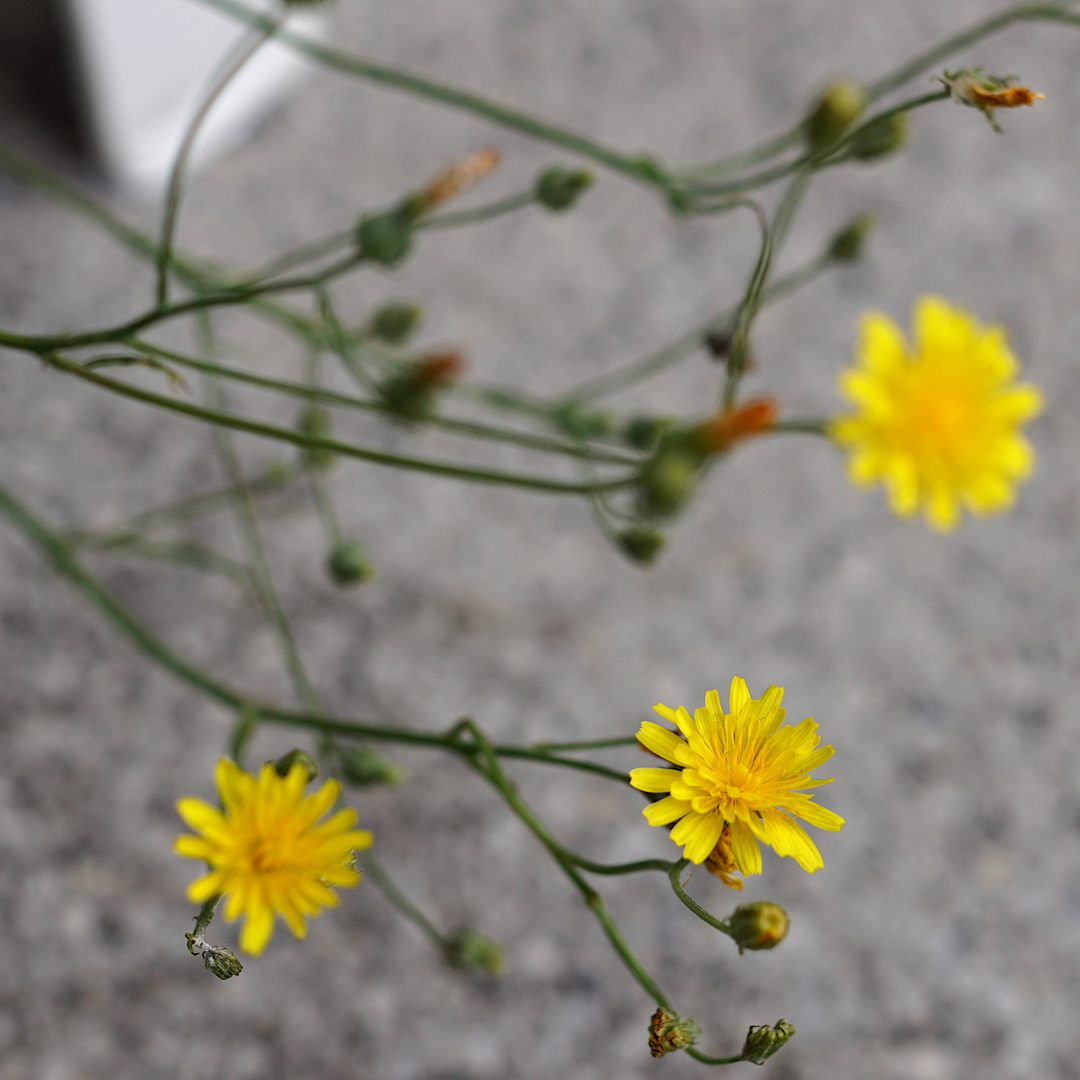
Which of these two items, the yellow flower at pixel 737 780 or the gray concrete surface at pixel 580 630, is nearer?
the yellow flower at pixel 737 780

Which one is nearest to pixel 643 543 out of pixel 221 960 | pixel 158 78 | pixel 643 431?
pixel 643 431

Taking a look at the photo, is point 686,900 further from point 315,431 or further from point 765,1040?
point 315,431

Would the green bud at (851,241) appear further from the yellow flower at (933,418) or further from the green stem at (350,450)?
the green stem at (350,450)

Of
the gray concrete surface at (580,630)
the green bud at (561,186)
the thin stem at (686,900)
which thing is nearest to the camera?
the thin stem at (686,900)

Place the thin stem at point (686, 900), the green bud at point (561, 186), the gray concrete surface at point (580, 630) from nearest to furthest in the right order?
the thin stem at point (686, 900) < the green bud at point (561, 186) < the gray concrete surface at point (580, 630)

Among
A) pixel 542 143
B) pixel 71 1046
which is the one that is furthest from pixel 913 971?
pixel 542 143

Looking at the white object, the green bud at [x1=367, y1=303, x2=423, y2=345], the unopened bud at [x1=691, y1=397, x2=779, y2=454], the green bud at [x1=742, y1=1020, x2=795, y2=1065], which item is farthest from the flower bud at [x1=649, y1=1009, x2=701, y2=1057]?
the white object

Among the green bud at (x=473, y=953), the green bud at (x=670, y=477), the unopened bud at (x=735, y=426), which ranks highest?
the unopened bud at (x=735, y=426)

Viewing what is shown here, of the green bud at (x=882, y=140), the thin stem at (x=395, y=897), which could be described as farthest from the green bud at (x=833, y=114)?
the thin stem at (x=395, y=897)
